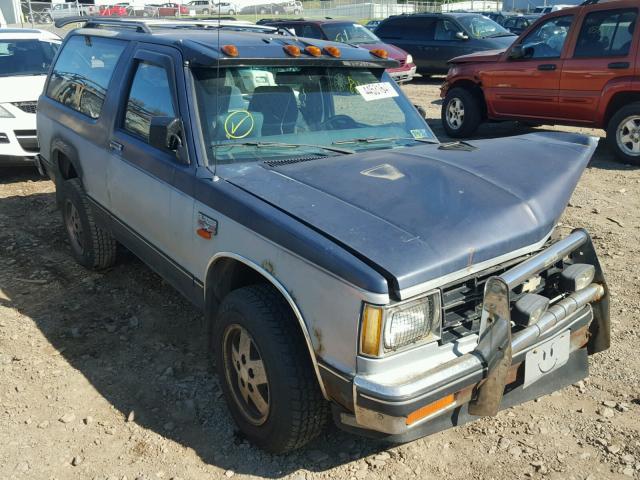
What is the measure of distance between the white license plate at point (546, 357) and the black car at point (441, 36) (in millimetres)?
13413

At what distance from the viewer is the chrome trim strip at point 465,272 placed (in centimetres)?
238

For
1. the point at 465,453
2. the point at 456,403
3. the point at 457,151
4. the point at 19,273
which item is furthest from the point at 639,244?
the point at 19,273

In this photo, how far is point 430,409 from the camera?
8.18 feet

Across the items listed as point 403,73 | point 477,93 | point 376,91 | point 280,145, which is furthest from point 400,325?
point 403,73

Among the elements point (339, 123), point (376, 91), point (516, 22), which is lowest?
point (516, 22)

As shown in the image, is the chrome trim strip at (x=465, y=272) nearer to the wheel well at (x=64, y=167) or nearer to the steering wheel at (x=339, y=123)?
the steering wheel at (x=339, y=123)

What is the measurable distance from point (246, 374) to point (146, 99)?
1.93 meters

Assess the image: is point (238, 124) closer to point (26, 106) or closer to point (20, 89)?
point (26, 106)

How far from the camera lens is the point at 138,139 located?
156 inches

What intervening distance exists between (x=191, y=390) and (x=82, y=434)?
617mm

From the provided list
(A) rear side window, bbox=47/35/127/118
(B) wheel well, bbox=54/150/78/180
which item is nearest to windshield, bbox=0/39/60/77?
(A) rear side window, bbox=47/35/127/118

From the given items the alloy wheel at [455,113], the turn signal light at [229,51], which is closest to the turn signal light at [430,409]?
the turn signal light at [229,51]

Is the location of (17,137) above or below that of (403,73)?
above

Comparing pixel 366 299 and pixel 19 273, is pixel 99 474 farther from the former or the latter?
pixel 19 273
